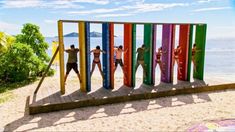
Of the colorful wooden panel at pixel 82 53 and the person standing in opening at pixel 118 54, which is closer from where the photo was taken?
the colorful wooden panel at pixel 82 53

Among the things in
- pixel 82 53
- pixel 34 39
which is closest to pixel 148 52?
pixel 82 53

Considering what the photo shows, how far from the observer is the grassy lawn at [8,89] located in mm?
10880

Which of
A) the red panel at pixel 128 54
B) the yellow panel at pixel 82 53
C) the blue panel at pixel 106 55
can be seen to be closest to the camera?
the yellow panel at pixel 82 53

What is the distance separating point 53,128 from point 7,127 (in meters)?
1.43

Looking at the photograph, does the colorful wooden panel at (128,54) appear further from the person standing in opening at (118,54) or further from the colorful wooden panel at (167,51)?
the colorful wooden panel at (167,51)

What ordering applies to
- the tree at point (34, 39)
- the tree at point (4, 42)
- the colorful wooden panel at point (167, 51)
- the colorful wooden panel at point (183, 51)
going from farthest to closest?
the tree at point (34, 39), the tree at point (4, 42), the colorful wooden panel at point (183, 51), the colorful wooden panel at point (167, 51)

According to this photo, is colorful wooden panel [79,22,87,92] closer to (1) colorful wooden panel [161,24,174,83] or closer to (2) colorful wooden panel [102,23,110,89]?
(2) colorful wooden panel [102,23,110,89]

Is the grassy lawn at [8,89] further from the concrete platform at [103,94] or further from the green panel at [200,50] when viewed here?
the green panel at [200,50]

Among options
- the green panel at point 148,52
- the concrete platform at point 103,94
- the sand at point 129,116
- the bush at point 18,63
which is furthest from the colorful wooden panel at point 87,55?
the bush at point 18,63

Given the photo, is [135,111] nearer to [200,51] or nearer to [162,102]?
[162,102]

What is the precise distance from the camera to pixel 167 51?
11633 mm

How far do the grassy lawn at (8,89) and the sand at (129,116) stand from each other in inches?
21.3

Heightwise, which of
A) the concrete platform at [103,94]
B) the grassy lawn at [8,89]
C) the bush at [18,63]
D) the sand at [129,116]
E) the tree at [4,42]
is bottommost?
the sand at [129,116]

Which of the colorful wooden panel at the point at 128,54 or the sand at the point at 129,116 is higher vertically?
the colorful wooden panel at the point at 128,54
